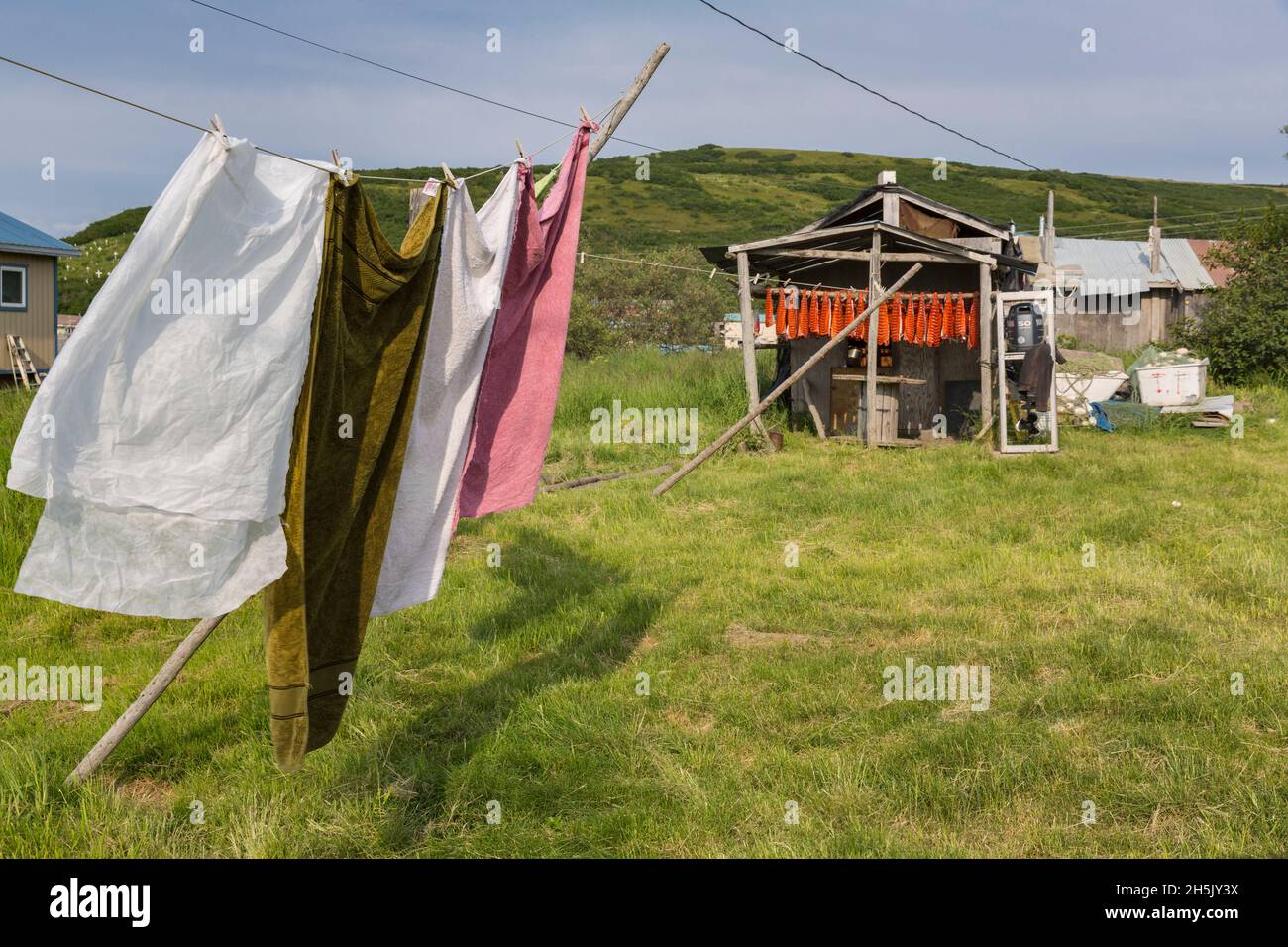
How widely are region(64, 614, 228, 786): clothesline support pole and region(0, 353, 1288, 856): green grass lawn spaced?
149 mm

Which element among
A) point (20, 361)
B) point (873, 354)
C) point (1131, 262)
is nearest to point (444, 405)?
point (873, 354)

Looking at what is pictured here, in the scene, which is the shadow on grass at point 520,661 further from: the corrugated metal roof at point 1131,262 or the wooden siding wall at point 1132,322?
the corrugated metal roof at point 1131,262

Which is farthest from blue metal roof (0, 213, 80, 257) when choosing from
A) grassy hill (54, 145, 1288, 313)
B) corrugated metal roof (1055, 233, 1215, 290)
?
corrugated metal roof (1055, 233, 1215, 290)

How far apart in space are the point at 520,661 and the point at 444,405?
109 inches

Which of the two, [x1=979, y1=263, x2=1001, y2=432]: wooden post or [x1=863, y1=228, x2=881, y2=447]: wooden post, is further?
[x1=979, y1=263, x2=1001, y2=432]: wooden post

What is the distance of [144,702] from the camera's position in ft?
15.5

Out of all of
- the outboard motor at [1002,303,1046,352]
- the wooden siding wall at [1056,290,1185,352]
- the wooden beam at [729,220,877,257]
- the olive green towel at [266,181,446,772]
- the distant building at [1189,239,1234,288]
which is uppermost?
the distant building at [1189,239,1234,288]

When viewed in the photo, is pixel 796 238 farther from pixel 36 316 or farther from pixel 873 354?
pixel 36 316

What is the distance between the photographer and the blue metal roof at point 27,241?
2452cm

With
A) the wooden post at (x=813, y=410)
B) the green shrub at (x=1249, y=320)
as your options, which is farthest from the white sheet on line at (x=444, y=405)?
the green shrub at (x=1249, y=320)

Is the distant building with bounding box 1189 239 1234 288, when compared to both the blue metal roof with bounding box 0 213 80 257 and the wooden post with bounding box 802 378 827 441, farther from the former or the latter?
the blue metal roof with bounding box 0 213 80 257

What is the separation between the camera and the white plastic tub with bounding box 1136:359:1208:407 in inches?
696

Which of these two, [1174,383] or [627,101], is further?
[1174,383]

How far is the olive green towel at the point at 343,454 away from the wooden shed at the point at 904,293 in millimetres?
12205
